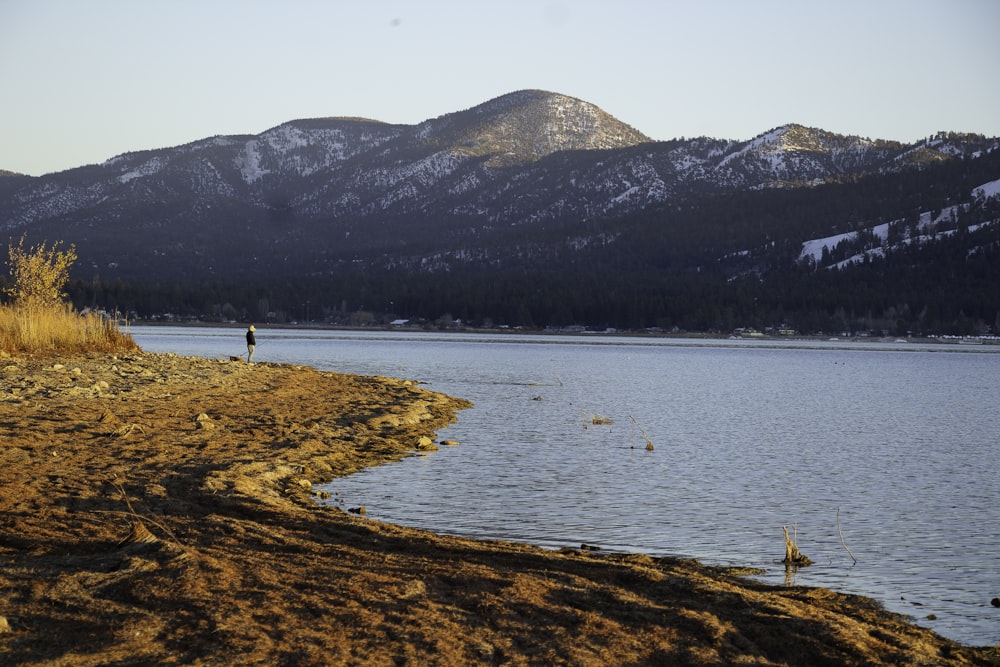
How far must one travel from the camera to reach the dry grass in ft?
121

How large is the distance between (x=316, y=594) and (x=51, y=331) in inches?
1205

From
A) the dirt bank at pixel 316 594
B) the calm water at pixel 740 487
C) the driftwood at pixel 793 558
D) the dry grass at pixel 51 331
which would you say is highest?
the dry grass at pixel 51 331

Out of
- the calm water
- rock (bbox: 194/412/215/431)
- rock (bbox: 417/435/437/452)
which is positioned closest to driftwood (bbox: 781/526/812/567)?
the calm water

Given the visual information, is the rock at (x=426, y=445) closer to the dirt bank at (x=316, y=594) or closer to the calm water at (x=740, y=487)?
the calm water at (x=740, y=487)

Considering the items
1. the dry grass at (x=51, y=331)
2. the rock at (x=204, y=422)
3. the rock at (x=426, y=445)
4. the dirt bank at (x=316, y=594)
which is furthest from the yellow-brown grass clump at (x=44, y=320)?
the dirt bank at (x=316, y=594)

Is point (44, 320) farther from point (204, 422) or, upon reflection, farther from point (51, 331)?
point (204, 422)

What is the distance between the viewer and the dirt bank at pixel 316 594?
32.3ft

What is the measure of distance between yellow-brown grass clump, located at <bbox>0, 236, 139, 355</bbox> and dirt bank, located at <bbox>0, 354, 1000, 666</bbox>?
1788cm

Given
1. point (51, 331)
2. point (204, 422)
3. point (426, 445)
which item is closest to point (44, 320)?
point (51, 331)

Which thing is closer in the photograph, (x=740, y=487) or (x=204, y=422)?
(x=740, y=487)

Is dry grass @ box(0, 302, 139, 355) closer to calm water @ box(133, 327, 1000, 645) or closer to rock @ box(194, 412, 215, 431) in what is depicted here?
rock @ box(194, 412, 215, 431)

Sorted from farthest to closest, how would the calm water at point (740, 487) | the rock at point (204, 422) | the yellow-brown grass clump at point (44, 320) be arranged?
the yellow-brown grass clump at point (44, 320) → the rock at point (204, 422) → the calm water at point (740, 487)

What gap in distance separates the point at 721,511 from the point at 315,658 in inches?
492

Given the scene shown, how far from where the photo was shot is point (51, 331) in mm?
38531
